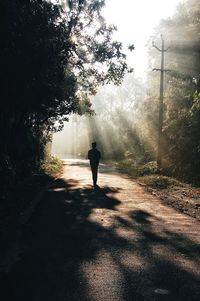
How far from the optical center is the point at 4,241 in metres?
8.59

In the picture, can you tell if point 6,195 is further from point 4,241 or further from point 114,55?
point 114,55

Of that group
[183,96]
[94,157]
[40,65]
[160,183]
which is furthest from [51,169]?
[40,65]

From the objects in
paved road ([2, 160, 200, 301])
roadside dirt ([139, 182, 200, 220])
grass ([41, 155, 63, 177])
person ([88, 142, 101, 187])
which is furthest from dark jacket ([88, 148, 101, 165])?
grass ([41, 155, 63, 177])

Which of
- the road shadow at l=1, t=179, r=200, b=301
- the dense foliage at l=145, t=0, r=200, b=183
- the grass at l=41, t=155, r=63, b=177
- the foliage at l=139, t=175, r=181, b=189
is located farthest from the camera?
the grass at l=41, t=155, r=63, b=177

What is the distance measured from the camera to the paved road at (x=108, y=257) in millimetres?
5566

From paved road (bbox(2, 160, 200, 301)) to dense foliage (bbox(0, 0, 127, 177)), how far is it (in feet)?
18.7

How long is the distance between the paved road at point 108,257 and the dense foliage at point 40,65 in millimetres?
5712

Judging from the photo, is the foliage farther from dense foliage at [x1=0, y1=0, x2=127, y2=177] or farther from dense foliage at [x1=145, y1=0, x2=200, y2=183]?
dense foliage at [x1=0, y1=0, x2=127, y2=177]

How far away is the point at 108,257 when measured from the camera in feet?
23.8

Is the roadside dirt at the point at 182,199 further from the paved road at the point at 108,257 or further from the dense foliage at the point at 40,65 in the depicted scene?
the dense foliage at the point at 40,65

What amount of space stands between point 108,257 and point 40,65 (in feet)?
35.0

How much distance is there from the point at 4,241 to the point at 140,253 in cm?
277

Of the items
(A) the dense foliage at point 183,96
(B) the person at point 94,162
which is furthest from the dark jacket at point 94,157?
(A) the dense foliage at point 183,96

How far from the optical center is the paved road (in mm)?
5566
